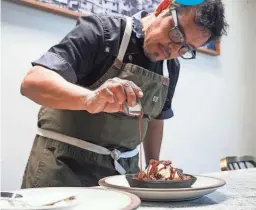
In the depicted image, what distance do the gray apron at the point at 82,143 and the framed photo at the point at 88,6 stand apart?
507mm

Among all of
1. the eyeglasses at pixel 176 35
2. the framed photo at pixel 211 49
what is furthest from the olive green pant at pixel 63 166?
the framed photo at pixel 211 49

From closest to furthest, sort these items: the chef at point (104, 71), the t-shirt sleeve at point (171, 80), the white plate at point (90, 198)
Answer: the white plate at point (90, 198) → the chef at point (104, 71) → the t-shirt sleeve at point (171, 80)

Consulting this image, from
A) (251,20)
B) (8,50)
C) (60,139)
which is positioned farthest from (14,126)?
(251,20)

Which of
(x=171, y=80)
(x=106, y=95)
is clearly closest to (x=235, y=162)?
(x=171, y=80)

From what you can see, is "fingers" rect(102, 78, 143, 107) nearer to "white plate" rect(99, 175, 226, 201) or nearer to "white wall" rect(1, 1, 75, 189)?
"white plate" rect(99, 175, 226, 201)

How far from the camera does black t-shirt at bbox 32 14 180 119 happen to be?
3.34 feet

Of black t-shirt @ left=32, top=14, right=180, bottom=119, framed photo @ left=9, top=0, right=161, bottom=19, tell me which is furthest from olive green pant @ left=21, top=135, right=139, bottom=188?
framed photo @ left=9, top=0, right=161, bottom=19

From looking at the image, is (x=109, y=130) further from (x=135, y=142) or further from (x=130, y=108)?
(x=130, y=108)

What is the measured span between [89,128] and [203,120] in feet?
4.80

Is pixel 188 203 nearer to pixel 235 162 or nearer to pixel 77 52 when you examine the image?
pixel 77 52

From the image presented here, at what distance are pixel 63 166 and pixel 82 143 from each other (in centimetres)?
9

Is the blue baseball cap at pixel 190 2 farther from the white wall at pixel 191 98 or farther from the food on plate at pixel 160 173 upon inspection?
→ the white wall at pixel 191 98

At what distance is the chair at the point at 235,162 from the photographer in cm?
161

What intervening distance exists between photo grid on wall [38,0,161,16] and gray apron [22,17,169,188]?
536 mm
